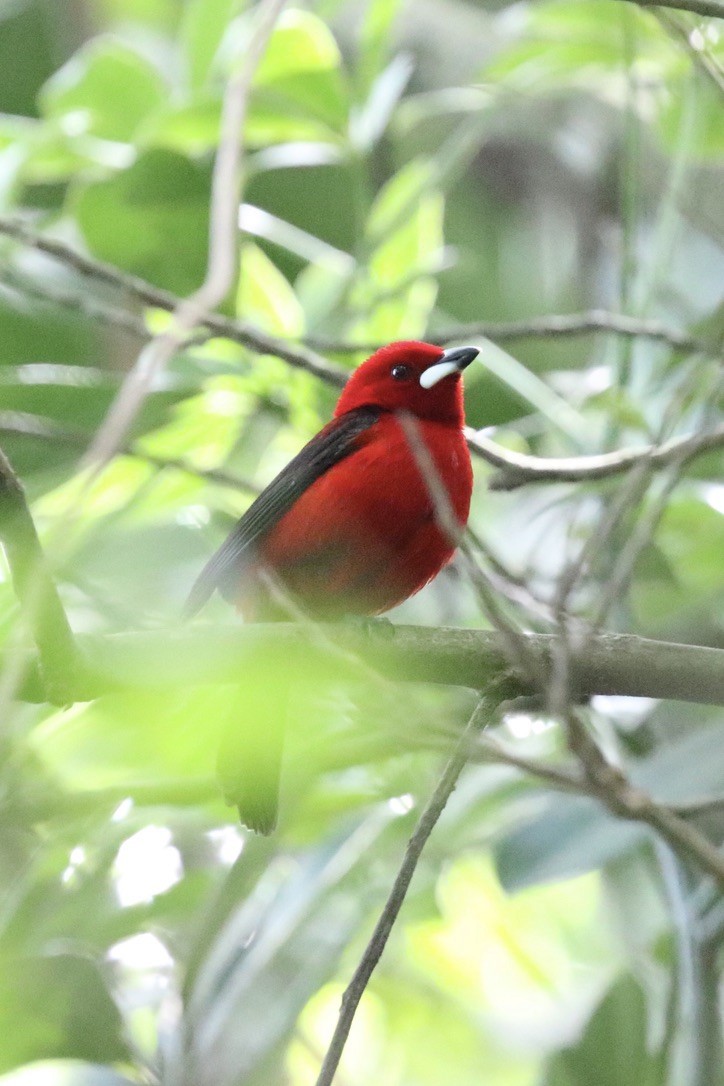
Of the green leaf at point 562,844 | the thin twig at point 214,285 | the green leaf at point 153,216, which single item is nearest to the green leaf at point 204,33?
the green leaf at point 153,216

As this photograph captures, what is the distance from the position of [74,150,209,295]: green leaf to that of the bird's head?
2.20 ft

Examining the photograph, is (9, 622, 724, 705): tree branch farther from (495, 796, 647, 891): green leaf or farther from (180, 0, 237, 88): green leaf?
(180, 0, 237, 88): green leaf

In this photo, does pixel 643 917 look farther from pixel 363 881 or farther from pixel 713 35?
pixel 713 35

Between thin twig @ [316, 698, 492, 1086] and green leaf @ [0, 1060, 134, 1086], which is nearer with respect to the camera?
thin twig @ [316, 698, 492, 1086]

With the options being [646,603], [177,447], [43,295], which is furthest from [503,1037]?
[43,295]

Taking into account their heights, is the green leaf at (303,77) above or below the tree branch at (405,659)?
above

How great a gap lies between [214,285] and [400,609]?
295cm

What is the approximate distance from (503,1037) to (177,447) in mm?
2920

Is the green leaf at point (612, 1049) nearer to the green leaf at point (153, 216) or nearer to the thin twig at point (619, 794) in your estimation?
the thin twig at point (619, 794)

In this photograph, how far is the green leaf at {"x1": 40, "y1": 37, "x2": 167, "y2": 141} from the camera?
4375mm

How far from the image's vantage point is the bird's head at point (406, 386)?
4.11 m

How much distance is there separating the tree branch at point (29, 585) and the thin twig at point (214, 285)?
0.17 metres

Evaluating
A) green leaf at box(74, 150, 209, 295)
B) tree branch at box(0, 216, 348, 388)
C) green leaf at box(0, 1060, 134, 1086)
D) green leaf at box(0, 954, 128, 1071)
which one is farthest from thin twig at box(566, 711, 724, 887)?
green leaf at box(74, 150, 209, 295)

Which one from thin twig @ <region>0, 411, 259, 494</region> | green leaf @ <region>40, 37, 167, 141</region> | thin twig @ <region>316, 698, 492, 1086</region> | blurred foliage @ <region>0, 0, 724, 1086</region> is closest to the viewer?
thin twig @ <region>316, 698, 492, 1086</region>
